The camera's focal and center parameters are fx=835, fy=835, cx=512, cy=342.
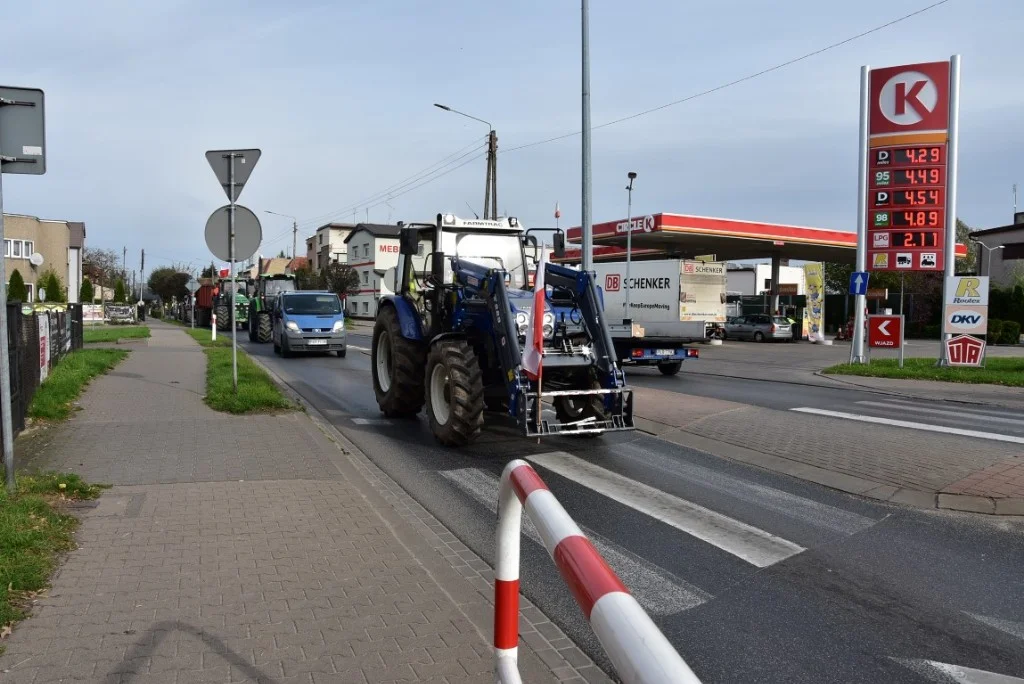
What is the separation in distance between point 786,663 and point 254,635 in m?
2.47

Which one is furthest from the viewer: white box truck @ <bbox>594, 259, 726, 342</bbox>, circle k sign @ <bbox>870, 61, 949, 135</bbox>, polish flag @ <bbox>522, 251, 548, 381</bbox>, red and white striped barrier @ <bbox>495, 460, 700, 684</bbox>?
white box truck @ <bbox>594, 259, 726, 342</bbox>

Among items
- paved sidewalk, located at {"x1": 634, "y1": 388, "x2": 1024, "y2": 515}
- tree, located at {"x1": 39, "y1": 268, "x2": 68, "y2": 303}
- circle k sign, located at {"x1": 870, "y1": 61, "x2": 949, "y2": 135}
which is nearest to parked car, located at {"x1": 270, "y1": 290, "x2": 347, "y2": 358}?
paved sidewalk, located at {"x1": 634, "y1": 388, "x2": 1024, "y2": 515}

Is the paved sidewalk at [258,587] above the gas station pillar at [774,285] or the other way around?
the other way around

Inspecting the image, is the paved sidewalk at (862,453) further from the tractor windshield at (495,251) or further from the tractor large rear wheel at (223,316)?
the tractor large rear wheel at (223,316)

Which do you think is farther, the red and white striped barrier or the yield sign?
the yield sign

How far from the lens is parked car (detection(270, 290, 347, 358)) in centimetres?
2238

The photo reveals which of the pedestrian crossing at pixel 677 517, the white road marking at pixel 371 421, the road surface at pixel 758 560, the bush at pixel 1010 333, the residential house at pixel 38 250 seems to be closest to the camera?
the road surface at pixel 758 560

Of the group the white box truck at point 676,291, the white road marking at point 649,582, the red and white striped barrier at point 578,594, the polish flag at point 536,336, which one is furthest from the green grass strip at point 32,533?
the white box truck at point 676,291

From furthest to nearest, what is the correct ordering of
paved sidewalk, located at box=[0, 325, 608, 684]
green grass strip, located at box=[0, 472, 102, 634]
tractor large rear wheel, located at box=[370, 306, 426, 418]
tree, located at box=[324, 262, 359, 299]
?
tree, located at box=[324, 262, 359, 299] → tractor large rear wheel, located at box=[370, 306, 426, 418] → green grass strip, located at box=[0, 472, 102, 634] → paved sidewalk, located at box=[0, 325, 608, 684]

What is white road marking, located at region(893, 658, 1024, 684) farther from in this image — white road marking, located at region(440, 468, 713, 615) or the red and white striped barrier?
the red and white striped barrier

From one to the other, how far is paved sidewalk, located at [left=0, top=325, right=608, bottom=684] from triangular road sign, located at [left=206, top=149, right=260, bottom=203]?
4.52 metres

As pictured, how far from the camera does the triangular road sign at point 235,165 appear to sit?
440 inches

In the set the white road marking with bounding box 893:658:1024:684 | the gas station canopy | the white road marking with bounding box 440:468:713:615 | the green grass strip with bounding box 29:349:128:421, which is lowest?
the white road marking with bounding box 440:468:713:615

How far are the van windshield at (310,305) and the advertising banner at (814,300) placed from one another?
2505 centimetres
